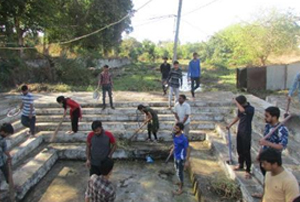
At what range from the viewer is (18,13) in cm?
1123

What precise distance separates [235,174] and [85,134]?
4.49 m

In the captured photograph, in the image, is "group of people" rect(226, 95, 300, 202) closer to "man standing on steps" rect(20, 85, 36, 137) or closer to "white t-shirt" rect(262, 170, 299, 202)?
"white t-shirt" rect(262, 170, 299, 202)

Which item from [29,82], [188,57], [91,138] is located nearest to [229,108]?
[91,138]

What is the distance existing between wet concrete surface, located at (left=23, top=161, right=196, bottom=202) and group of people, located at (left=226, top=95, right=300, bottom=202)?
1.53m

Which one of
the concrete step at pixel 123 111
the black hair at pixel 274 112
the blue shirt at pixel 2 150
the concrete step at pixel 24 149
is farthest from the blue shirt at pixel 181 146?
the concrete step at pixel 123 111

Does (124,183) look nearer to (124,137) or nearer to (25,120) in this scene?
(124,137)

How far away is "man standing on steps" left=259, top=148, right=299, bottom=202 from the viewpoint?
231 centimetres

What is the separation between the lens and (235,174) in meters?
4.57

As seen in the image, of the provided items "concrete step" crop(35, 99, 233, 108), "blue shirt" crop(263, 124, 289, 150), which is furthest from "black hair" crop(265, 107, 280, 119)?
"concrete step" crop(35, 99, 233, 108)

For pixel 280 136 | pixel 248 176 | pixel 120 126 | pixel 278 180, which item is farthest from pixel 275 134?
pixel 120 126

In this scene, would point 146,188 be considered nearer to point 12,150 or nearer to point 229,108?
point 12,150

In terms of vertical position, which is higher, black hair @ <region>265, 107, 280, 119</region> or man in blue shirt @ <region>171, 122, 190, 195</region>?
black hair @ <region>265, 107, 280, 119</region>

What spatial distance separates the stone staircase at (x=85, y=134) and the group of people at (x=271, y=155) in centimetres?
264

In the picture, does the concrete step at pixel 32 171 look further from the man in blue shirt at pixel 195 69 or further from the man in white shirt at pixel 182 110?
the man in blue shirt at pixel 195 69
